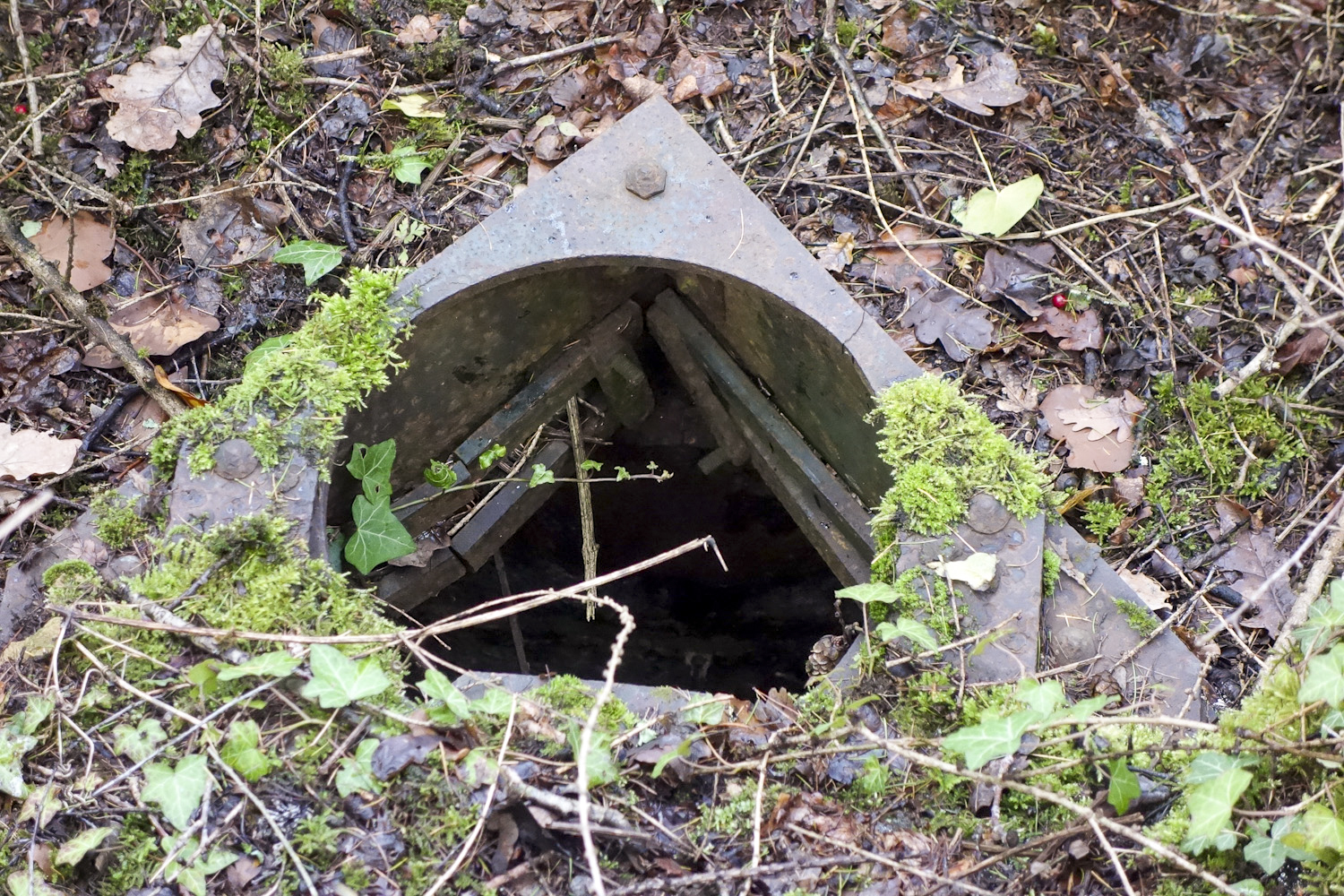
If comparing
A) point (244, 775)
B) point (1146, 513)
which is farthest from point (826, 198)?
point (244, 775)

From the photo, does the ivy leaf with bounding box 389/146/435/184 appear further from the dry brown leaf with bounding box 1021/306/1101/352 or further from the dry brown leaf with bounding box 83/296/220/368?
the dry brown leaf with bounding box 1021/306/1101/352

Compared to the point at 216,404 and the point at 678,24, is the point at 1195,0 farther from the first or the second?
the point at 216,404

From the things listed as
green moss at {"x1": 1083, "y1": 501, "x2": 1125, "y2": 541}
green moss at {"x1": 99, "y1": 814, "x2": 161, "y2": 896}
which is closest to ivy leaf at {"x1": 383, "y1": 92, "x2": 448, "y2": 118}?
green moss at {"x1": 99, "y1": 814, "x2": 161, "y2": 896}

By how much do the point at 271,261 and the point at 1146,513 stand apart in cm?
316

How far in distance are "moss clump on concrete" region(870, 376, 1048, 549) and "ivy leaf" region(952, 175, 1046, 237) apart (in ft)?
3.25

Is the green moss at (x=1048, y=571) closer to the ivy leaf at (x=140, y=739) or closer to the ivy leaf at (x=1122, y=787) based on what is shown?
the ivy leaf at (x=1122, y=787)

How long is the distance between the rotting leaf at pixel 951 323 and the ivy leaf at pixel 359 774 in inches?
87.5

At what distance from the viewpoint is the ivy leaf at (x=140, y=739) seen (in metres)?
1.98

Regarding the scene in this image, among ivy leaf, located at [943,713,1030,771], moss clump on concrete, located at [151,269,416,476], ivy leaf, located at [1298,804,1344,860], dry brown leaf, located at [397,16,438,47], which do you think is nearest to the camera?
ivy leaf, located at [1298,804,1344,860]

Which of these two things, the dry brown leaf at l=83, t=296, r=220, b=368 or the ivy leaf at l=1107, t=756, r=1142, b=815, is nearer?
the ivy leaf at l=1107, t=756, r=1142, b=815

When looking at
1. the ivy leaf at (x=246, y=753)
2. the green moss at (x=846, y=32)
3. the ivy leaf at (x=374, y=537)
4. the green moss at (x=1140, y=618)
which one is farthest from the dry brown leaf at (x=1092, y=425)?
the ivy leaf at (x=246, y=753)

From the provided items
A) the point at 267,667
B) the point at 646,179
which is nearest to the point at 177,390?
the point at 267,667

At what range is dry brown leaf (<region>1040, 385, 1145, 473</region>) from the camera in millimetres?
3092

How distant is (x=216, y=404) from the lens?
247cm
